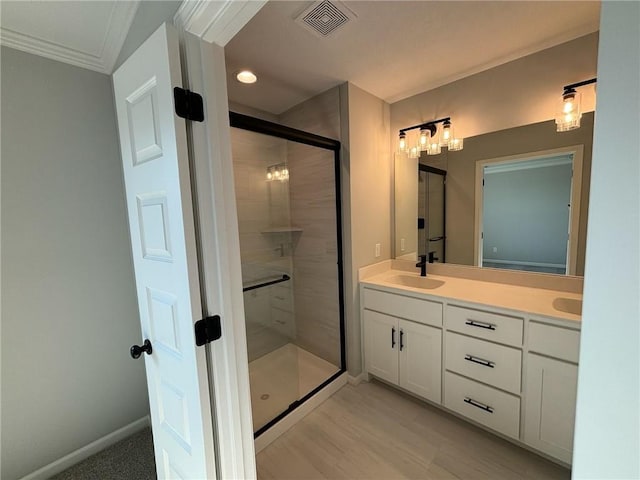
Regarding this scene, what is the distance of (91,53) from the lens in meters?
1.50

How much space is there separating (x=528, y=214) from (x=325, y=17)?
5.96ft

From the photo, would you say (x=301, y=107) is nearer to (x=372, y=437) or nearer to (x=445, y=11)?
(x=445, y=11)

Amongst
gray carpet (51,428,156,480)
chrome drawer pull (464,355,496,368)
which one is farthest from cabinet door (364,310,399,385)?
gray carpet (51,428,156,480)

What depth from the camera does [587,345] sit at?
42 cm

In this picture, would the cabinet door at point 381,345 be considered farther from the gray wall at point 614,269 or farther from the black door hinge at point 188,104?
the black door hinge at point 188,104

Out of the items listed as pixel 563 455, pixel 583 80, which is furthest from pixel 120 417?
pixel 583 80

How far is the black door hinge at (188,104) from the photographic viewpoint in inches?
33.0

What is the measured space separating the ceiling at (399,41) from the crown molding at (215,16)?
612mm

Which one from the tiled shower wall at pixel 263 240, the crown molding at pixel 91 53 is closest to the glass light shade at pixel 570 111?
the tiled shower wall at pixel 263 240

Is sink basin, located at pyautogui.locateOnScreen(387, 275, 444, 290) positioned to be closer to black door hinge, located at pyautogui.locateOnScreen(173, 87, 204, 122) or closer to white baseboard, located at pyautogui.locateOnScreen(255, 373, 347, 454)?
white baseboard, located at pyautogui.locateOnScreen(255, 373, 347, 454)

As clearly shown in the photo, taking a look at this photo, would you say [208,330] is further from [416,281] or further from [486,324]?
[416,281]

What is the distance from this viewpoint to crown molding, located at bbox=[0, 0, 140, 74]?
1.26 meters

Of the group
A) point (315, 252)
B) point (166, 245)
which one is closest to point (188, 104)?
point (166, 245)

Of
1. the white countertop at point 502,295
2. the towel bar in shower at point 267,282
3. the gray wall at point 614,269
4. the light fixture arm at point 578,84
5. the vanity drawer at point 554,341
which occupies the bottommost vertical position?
the vanity drawer at point 554,341
